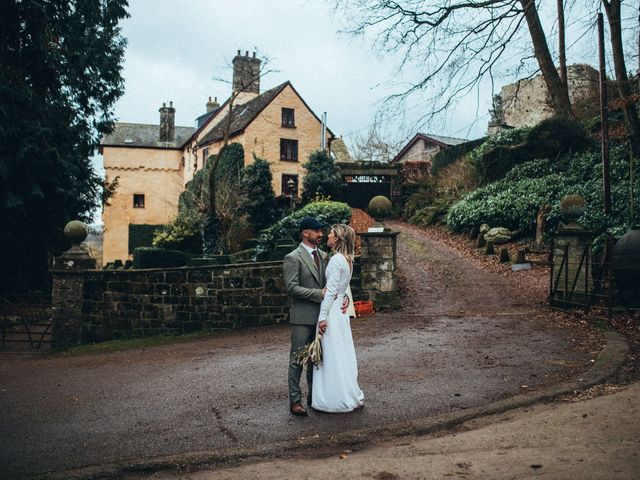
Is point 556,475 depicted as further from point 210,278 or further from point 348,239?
point 210,278

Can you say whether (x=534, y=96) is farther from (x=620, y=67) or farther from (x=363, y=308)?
(x=363, y=308)

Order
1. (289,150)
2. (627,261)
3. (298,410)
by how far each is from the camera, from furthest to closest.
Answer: (289,150) → (627,261) → (298,410)

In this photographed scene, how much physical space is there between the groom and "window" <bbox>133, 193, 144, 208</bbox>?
37.3 meters

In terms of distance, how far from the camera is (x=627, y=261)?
9531mm

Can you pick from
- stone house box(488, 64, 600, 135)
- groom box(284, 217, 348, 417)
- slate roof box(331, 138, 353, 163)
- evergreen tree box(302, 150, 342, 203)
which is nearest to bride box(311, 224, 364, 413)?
groom box(284, 217, 348, 417)

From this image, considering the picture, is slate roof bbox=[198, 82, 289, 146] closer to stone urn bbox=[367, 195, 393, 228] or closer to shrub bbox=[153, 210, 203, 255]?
shrub bbox=[153, 210, 203, 255]

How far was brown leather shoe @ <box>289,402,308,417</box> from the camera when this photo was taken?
521 centimetres

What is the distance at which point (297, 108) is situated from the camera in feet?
111

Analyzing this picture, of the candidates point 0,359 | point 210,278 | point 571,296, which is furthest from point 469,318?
point 0,359

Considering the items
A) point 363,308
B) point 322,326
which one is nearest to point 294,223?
point 363,308

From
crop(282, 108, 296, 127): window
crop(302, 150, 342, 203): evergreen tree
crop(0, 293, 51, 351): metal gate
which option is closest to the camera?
crop(0, 293, 51, 351): metal gate

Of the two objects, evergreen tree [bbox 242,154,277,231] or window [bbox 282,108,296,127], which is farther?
window [bbox 282,108,296,127]

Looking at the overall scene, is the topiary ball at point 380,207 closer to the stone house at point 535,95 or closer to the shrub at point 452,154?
the shrub at point 452,154

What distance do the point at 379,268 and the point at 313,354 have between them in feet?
21.4
